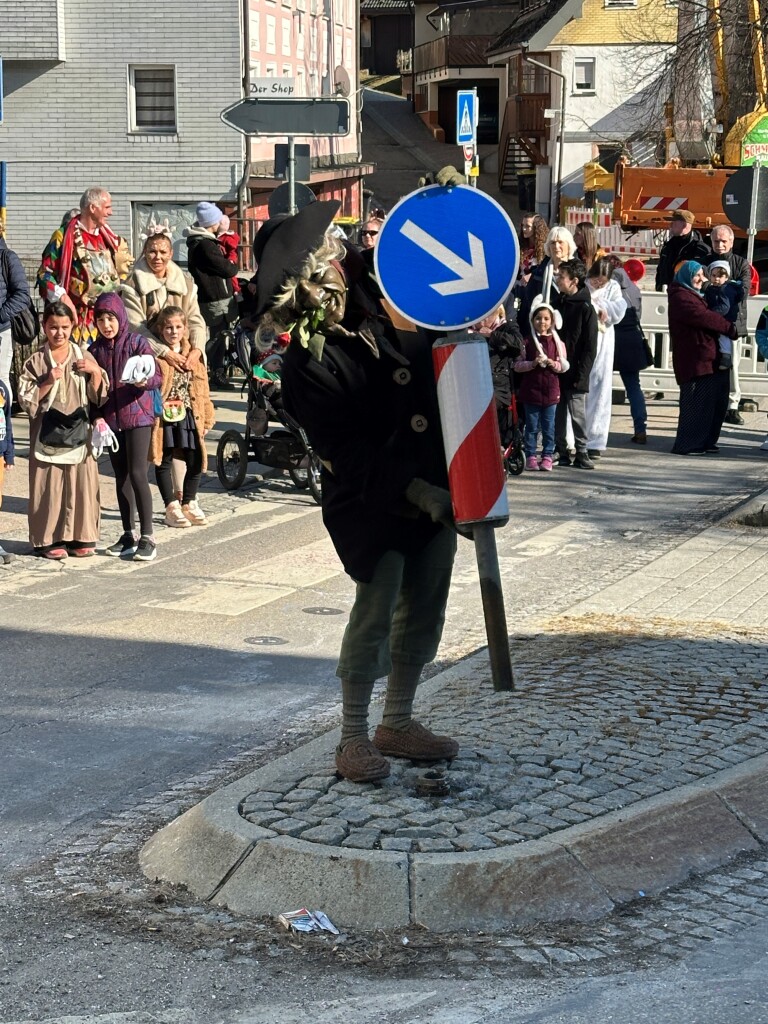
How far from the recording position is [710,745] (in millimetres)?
6266

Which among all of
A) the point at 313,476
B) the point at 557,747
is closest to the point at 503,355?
the point at 313,476

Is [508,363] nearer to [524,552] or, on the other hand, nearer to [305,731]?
[524,552]

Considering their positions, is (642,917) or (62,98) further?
(62,98)

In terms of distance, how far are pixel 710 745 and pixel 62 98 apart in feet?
96.0

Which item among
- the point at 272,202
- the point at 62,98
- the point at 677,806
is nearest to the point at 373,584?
the point at 677,806

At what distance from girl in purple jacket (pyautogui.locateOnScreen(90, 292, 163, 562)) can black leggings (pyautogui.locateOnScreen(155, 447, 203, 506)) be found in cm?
95

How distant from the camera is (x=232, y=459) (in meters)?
13.6

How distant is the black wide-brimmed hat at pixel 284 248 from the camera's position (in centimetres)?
518

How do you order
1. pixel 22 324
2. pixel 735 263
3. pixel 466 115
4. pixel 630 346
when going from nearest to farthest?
pixel 22 324
pixel 630 346
pixel 735 263
pixel 466 115

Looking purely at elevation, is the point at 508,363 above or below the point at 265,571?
above

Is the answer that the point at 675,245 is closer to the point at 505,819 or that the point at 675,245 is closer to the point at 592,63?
the point at 505,819

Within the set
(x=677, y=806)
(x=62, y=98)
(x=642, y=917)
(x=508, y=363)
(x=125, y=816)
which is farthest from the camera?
(x=62, y=98)

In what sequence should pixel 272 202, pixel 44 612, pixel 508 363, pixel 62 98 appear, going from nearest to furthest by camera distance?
pixel 44 612 < pixel 508 363 < pixel 272 202 < pixel 62 98

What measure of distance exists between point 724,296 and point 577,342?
2.00m
